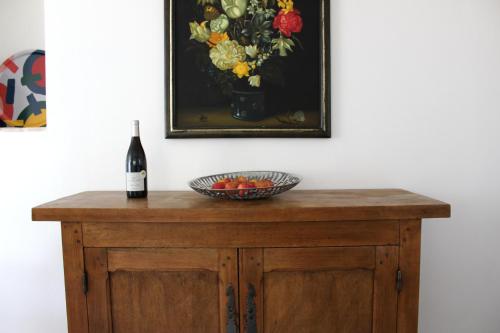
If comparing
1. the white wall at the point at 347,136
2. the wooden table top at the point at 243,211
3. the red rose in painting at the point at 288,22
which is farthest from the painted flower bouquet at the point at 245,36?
the wooden table top at the point at 243,211

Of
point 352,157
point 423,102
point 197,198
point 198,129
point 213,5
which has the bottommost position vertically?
point 197,198

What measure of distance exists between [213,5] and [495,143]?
1.44 meters

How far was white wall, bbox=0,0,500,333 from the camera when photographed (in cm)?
144

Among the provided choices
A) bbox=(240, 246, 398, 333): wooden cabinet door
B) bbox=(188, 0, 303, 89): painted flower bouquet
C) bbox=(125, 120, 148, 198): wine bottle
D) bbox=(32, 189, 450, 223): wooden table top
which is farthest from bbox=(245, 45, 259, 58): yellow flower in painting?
bbox=(240, 246, 398, 333): wooden cabinet door

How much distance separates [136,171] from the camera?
1.26 meters

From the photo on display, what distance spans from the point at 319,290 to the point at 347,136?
0.72 metres

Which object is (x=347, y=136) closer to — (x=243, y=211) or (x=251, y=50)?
(x=251, y=50)

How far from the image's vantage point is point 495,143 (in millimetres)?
1473

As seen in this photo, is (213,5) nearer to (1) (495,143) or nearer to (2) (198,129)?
(2) (198,129)

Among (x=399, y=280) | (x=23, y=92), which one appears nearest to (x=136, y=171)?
(x=23, y=92)

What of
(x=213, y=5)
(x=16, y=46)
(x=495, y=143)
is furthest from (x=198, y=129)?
(x=495, y=143)

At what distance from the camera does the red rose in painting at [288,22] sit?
1412 mm

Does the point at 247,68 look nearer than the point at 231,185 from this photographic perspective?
No

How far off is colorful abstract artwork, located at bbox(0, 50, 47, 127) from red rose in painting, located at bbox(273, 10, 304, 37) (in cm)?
116
